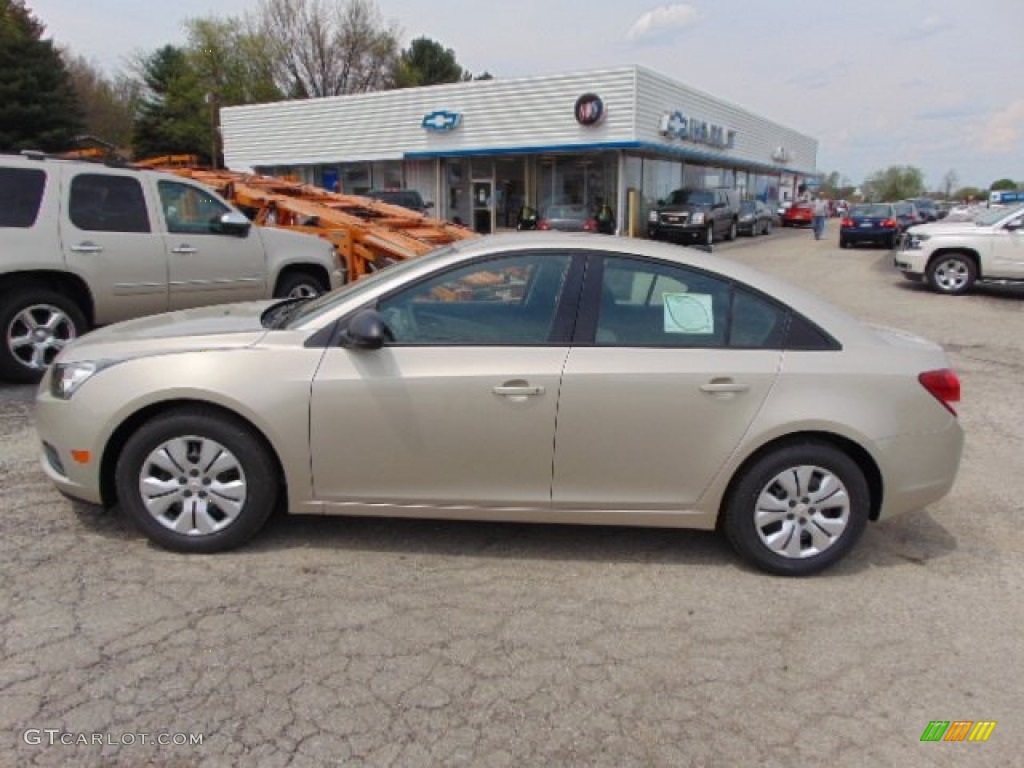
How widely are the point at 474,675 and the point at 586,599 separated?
0.73 meters

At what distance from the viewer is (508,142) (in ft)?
89.2

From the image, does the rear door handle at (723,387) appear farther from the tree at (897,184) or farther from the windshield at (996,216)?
the tree at (897,184)

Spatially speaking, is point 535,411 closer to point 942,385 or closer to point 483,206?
point 942,385

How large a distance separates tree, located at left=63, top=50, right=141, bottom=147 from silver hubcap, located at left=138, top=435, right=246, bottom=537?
54523 millimetres

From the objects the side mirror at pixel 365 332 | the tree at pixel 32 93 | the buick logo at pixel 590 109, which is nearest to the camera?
the side mirror at pixel 365 332

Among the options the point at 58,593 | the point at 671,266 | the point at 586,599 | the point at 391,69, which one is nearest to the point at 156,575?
the point at 58,593

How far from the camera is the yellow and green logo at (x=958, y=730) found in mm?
2527

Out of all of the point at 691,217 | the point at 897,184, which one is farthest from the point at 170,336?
the point at 897,184

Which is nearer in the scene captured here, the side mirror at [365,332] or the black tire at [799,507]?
the side mirror at [365,332]

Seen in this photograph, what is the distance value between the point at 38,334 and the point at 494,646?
5.34m

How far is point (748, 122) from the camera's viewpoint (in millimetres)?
37094

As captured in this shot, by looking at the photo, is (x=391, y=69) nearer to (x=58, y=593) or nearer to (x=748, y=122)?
(x=748, y=122)

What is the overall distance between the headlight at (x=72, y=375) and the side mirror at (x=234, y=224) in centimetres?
412

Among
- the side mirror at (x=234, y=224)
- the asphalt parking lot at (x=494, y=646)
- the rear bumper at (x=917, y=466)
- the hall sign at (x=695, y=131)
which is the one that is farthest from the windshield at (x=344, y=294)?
the hall sign at (x=695, y=131)
